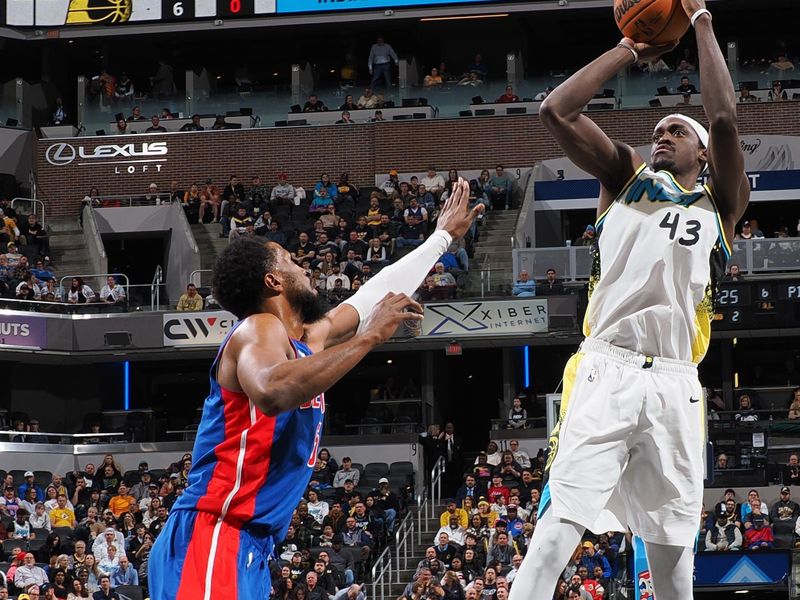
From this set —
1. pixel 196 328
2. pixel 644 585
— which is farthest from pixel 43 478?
pixel 644 585

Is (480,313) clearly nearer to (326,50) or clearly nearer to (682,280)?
(326,50)

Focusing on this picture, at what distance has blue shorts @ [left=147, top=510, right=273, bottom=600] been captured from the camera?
16.6 feet

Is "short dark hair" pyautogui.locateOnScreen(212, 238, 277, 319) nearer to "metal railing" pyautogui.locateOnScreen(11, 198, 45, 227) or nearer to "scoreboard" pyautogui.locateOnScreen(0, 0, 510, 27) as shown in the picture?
"metal railing" pyautogui.locateOnScreen(11, 198, 45, 227)

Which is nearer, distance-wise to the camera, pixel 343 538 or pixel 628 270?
pixel 628 270

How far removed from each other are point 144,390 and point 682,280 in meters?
28.2

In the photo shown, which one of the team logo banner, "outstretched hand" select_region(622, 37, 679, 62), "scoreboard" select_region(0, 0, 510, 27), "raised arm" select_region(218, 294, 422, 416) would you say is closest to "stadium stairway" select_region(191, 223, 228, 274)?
the team logo banner

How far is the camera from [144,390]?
3281cm

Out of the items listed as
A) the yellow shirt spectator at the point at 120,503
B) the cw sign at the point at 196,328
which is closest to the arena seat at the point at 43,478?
the yellow shirt spectator at the point at 120,503

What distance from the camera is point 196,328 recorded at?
2709 cm

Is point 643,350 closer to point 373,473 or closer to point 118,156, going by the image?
point 373,473

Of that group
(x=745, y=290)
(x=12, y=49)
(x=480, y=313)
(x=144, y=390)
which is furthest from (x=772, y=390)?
(x=12, y=49)

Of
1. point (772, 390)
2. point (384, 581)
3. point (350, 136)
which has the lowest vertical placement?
point (384, 581)

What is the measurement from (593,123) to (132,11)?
29975 mm

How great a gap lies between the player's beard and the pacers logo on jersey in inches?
1183
